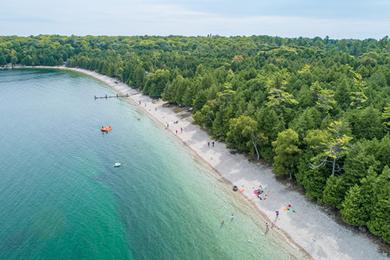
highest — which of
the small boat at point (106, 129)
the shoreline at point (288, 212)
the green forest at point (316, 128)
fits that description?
the green forest at point (316, 128)

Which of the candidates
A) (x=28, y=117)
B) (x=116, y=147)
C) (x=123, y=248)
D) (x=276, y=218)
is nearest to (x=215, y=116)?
(x=116, y=147)

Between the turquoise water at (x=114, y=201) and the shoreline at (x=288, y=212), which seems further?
the turquoise water at (x=114, y=201)

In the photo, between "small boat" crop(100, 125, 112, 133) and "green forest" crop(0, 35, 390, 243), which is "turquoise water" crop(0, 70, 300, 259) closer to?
"small boat" crop(100, 125, 112, 133)

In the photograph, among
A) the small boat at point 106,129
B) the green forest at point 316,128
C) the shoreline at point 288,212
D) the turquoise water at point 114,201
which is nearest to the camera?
the shoreline at point 288,212

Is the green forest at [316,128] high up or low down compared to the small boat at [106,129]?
up

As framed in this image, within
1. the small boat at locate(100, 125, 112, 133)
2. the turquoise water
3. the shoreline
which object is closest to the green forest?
the shoreline

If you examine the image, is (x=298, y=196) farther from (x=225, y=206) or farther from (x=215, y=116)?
(x=215, y=116)

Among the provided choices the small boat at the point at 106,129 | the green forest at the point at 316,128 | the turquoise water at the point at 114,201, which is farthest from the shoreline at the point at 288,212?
the small boat at the point at 106,129

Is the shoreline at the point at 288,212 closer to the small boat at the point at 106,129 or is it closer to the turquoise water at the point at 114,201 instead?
the turquoise water at the point at 114,201
